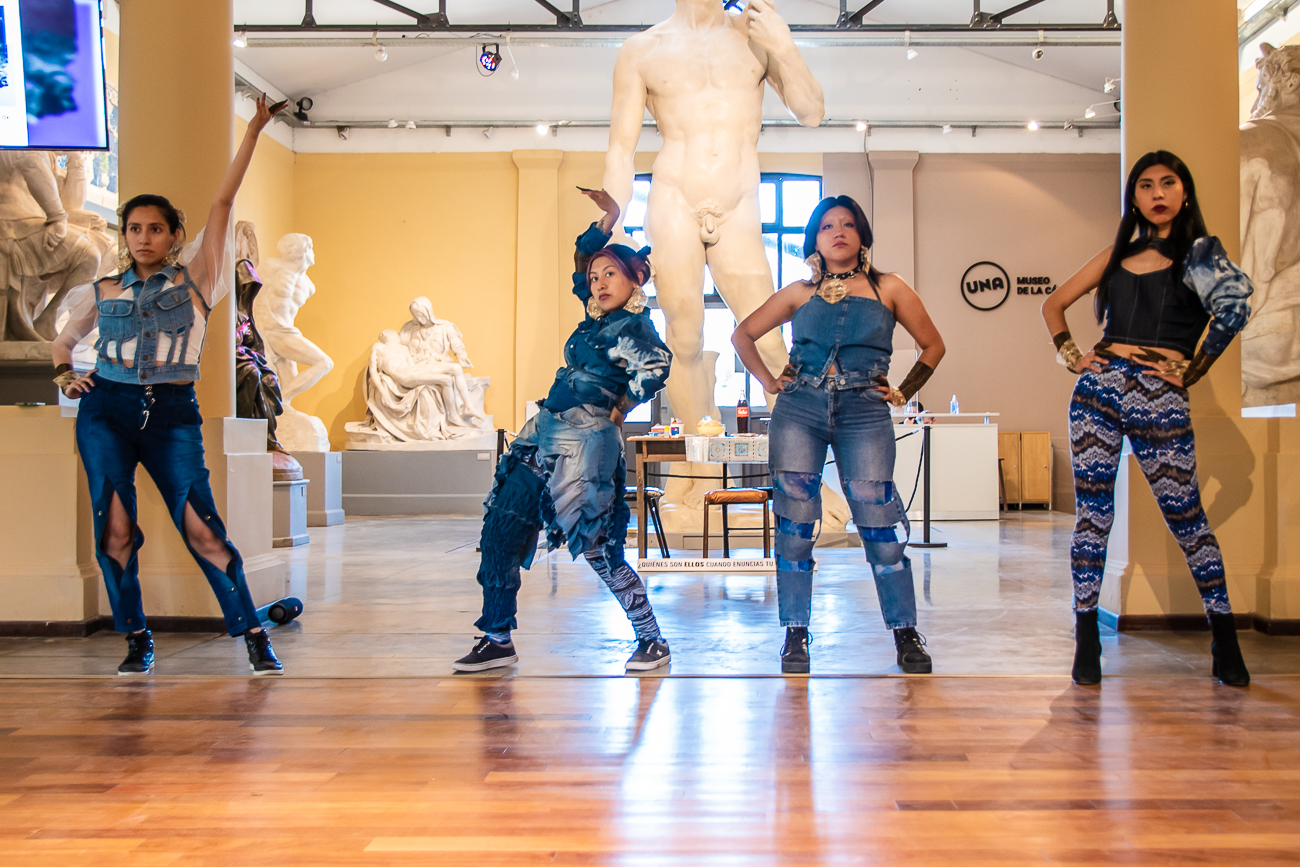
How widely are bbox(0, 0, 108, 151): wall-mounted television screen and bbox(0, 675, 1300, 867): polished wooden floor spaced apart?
2.12m

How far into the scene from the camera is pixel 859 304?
2697 mm

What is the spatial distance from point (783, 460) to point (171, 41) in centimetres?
279

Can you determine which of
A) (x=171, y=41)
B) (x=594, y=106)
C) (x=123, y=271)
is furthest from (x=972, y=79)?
(x=123, y=271)

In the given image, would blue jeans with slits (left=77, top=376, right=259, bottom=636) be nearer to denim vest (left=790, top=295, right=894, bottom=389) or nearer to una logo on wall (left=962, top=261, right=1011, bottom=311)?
denim vest (left=790, top=295, right=894, bottom=389)

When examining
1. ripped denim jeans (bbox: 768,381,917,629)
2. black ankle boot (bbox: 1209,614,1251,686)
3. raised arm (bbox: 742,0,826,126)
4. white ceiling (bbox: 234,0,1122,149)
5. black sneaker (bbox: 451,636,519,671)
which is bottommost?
black sneaker (bbox: 451,636,519,671)

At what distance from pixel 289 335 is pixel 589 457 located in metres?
7.57

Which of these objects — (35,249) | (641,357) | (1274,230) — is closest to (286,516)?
(35,249)

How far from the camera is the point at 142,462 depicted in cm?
285

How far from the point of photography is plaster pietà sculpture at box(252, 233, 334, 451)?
914 cm

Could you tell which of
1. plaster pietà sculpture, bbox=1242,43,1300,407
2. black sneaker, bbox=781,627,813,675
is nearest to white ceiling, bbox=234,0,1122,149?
plaster pietà sculpture, bbox=1242,43,1300,407

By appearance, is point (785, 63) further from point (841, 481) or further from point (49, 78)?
point (49, 78)

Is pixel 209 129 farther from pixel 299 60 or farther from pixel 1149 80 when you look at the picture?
pixel 299 60

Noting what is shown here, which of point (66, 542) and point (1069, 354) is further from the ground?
point (1069, 354)

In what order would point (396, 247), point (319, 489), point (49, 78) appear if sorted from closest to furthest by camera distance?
point (49, 78), point (319, 489), point (396, 247)
